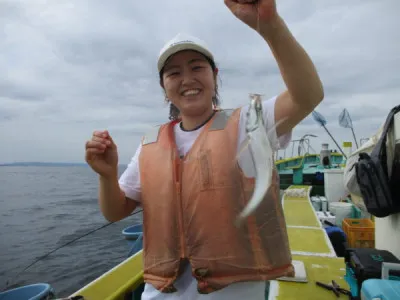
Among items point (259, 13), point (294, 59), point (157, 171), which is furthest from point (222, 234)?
point (259, 13)

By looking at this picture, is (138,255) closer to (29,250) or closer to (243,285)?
(243,285)

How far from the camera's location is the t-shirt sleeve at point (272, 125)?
5.28ft

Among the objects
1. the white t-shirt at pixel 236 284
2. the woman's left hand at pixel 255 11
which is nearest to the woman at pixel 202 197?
the white t-shirt at pixel 236 284

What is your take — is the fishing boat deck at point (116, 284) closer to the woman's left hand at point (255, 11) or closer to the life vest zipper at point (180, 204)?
the life vest zipper at point (180, 204)

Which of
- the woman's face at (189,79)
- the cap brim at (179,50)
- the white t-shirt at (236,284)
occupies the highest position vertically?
the cap brim at (179,50)

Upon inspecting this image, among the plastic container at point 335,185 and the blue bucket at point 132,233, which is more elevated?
the plastic container at point 335,185

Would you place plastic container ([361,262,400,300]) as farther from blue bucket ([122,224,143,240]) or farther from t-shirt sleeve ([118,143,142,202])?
blue bucket ([122,224,143,240])

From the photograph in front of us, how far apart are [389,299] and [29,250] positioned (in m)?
14.4

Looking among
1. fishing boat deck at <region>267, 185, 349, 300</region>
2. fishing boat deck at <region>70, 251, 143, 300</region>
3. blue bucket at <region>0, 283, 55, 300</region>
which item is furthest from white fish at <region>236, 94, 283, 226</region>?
blue bucket at <region>0, 283, 55, 300</region>

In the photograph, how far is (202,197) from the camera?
1.78 metres

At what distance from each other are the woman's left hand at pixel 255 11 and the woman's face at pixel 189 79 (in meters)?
0.47

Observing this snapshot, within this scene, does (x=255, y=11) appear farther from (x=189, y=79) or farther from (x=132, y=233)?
(x=132, y=233)

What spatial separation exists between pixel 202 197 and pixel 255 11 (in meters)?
1.07

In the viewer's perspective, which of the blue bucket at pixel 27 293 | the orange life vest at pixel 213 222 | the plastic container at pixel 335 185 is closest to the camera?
the orange life vest at pixel 213 222
